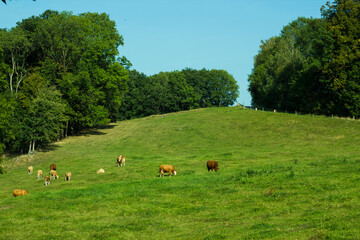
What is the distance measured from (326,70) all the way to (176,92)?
83899 millimetres

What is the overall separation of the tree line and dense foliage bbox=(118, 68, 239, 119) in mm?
52837

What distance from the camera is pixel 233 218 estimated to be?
18.8 meters

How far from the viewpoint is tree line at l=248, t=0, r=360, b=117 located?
72.1 metres

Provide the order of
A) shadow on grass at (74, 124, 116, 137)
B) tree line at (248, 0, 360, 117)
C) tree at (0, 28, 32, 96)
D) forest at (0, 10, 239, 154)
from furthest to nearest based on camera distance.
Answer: shadow on grass at (74, 124, 116, 137)
tree line at (248, 0, 360, 117)
tree at (0, 28, 32, 96)
forest at (0, 10, 239, 154)

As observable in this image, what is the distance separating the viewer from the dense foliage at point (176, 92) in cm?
14375

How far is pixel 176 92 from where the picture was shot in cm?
15138

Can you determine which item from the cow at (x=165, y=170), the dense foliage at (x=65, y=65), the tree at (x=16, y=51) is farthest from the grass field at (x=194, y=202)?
the tree at (x=16, y=51)

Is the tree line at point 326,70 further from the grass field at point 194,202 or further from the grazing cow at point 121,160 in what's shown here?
the grazing cow at point 121,160

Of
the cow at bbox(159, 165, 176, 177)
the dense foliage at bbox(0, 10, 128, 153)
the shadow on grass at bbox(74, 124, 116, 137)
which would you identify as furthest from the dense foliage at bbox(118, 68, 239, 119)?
the cow at bbox(159, 165, 176, 177)

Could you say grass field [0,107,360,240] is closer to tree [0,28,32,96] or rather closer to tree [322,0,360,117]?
tree [322,0,360,117]

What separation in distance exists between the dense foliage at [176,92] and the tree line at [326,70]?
5284 centimetres

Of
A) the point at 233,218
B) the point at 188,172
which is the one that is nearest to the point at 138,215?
the point at 233,218

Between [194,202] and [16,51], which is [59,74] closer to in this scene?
[16,51]

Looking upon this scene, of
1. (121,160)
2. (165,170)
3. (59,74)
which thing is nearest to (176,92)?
(59,74)
